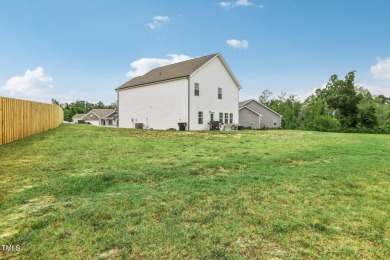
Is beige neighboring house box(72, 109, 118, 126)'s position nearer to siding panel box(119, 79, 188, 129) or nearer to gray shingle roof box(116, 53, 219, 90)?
siding panel box(119, 79, 188, 129)

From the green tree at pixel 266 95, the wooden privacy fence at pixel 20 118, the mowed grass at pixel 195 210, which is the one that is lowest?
the mowed grass at pixel 195 210

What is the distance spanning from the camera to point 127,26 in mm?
19500

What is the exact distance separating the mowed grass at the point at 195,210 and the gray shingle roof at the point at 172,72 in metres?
16.7

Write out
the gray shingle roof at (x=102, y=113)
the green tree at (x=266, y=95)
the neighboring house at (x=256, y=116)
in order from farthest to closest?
the green tree at (x=266, y=95)
the gray shingle roof at (x=102, y=113)
the neighboring house at (x=256, y=116)

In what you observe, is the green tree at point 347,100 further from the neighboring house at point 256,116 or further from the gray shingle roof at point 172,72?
the gray shingle roof at point 172,72

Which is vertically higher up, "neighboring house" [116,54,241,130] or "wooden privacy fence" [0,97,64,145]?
"neighboring house" [116,54,241,130]

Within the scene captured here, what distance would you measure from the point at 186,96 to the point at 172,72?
4.16 m

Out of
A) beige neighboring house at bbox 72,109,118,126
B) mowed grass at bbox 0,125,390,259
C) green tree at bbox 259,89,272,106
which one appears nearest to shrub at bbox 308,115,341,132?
mowed grass at bbox 0,125,390,259

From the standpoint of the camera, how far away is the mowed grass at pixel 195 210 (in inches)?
92.3

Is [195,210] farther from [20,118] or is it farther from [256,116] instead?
[256,116]

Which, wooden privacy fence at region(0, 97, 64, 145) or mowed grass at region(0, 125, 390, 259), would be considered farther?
wooden privacy fence at region(0, 97, 64, 145)

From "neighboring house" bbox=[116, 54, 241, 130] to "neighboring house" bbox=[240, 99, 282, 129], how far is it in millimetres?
7002

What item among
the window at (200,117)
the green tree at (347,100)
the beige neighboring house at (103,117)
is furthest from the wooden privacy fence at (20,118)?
the beige neighboring house at (103,117)

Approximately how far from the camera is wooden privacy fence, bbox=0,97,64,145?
371 inches
